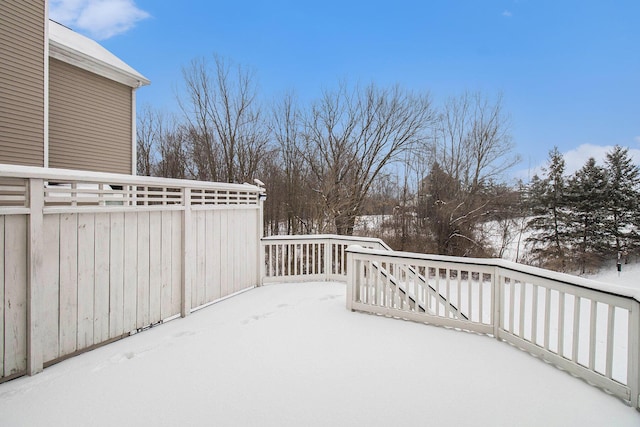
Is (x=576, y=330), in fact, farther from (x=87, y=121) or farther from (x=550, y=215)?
(x=550, y=215)

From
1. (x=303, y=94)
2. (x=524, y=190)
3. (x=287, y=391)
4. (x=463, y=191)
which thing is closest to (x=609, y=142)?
→ (x=524, y=190)

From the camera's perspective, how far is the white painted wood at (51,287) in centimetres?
252

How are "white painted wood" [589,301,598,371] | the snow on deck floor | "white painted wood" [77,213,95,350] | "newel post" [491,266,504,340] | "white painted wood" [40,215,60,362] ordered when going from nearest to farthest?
the snow on deck floor
"white painted wood" [589,301,598,371]
"white painted wood" [40,215,60,362]
"white painted wood" [77,213,95,350]
"newel post" [491,266,504,340]

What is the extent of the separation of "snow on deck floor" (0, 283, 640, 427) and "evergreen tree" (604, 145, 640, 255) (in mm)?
19225

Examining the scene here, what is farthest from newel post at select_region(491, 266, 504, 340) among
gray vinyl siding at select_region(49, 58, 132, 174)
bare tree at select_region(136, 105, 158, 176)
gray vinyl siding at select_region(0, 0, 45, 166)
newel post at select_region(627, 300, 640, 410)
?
bare tree at select_region(136, 105, 158, 176)

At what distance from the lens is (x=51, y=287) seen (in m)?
2.55

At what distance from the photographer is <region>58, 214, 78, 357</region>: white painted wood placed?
2641 millimetres

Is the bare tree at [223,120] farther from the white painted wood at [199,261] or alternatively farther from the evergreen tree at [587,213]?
the evergreen tree at [587,213]

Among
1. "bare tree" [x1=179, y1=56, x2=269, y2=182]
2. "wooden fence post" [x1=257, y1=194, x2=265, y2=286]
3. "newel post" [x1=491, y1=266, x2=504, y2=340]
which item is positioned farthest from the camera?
"bare tree" [x1=179, y1=56, x2=269, y2=182]

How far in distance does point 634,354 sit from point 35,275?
14.0 feet

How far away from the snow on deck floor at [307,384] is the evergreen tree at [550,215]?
53.3ft

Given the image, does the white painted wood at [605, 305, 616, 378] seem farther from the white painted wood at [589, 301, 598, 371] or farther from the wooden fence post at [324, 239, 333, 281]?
the wooden fence post at [324, 239, 333, 281]

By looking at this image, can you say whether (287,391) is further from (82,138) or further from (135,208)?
(82,138)

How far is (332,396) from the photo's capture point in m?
2.17
